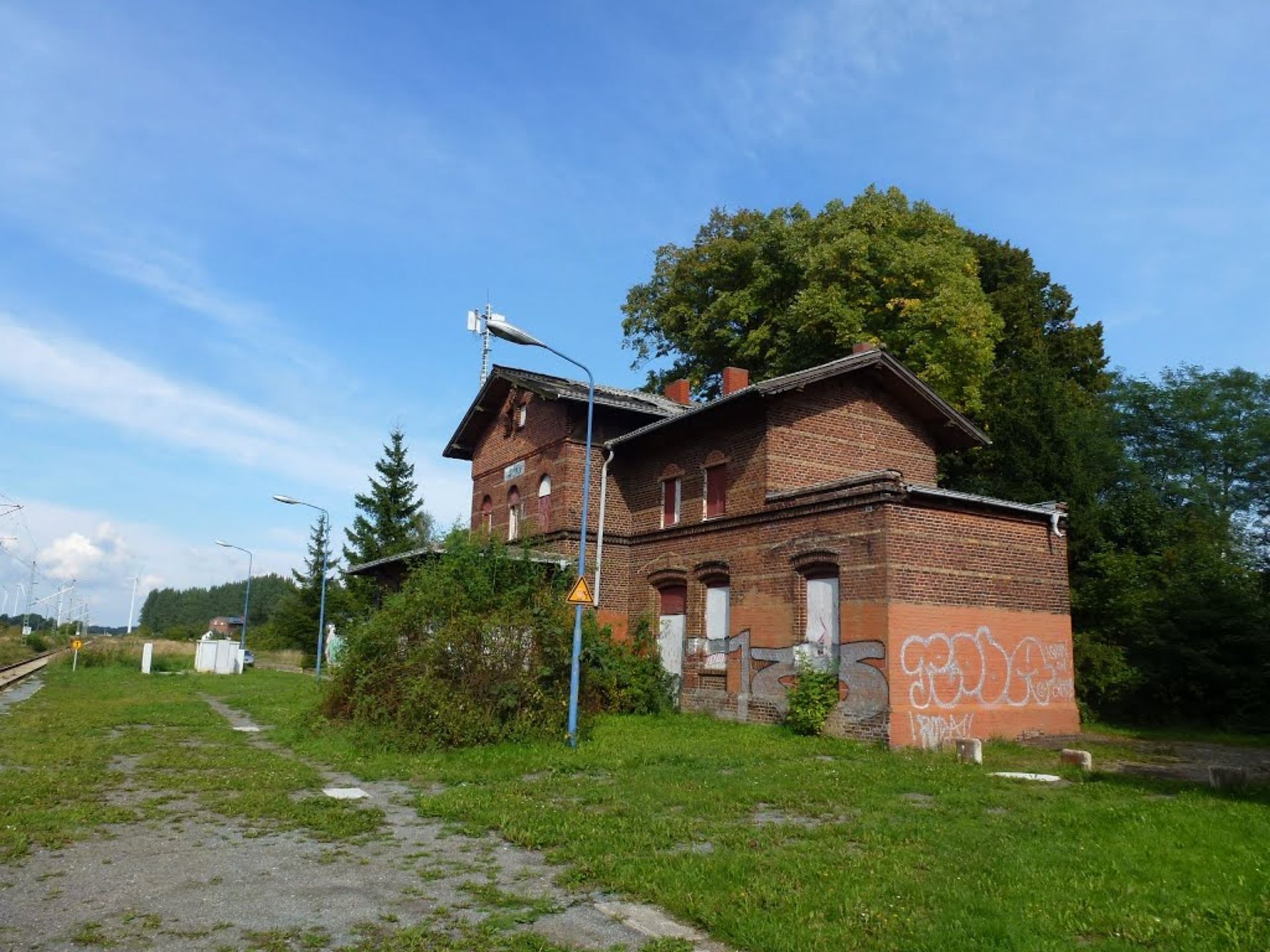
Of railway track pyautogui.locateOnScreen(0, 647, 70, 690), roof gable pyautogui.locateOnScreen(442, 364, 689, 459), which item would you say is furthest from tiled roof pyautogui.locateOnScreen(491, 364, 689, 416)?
railway track pyautogui.locateOnScreen(0, 647, 70, 690)

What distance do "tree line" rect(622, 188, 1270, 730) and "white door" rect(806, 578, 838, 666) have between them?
909 centimetres

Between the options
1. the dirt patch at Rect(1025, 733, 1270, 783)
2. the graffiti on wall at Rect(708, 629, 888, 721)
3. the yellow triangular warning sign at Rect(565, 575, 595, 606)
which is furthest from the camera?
the graffiti on wall at Rect(708, 629, 888, 721)

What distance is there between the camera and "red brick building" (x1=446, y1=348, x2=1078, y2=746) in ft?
51.8

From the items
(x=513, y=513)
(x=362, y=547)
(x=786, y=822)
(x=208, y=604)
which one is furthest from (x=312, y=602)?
(x=208, y=604)

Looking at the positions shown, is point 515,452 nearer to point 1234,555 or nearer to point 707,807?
point 707,807

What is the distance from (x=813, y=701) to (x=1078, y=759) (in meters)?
4.48

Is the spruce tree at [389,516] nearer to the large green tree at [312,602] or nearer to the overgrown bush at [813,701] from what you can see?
the large green tree at [312,602]

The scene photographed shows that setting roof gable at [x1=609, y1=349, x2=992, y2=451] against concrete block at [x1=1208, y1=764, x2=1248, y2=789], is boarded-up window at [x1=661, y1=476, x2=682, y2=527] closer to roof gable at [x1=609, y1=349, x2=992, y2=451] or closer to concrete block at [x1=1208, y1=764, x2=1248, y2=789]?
roof gable at [x1=609, y1=349, x2=992, y2=451]

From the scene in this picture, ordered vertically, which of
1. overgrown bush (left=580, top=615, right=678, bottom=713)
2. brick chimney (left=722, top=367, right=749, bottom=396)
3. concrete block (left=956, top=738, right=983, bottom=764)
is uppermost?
brick chimney (left=722, top=367, right=749, bottom=396)

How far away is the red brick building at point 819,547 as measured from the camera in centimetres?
1578

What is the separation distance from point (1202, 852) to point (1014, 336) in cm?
2824

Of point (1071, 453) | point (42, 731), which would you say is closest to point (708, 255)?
point (1071, 453)

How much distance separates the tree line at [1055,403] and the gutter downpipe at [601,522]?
9450 mm

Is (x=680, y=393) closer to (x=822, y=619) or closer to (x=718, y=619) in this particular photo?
(x=718, y=619)
